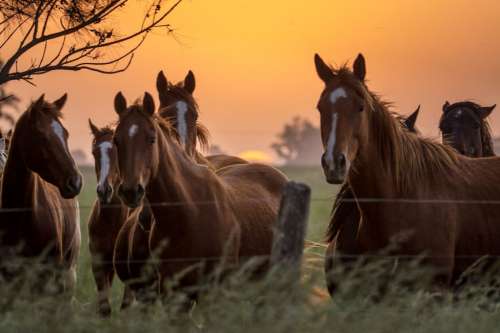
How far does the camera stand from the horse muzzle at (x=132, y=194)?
816cm

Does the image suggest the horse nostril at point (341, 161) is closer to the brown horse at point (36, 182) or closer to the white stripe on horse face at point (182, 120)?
the brown horse at point (36, 182)

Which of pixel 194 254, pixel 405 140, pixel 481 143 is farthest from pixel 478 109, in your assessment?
pixel 194 254

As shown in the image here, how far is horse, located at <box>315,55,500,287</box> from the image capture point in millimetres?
8016

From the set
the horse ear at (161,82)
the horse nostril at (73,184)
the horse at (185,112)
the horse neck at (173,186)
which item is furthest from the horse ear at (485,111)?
the horse nostril at (73,184)

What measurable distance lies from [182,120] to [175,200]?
2.64 meters

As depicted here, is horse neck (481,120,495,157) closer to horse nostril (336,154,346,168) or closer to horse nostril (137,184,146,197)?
horse nostril (336,154,346,168)

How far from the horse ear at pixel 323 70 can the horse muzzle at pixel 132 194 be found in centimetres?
174

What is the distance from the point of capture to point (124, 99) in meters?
9.09

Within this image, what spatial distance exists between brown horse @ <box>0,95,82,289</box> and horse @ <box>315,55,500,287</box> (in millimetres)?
2351

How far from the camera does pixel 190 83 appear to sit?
40.3 feet

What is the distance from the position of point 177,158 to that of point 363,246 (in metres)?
1.80

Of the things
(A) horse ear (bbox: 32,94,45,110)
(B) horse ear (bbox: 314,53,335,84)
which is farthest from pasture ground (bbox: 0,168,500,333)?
(A) horse ear (bbox: 32,94,45,110)

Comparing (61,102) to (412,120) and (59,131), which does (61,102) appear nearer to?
(59,131)

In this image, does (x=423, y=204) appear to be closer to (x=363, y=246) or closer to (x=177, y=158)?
(x=363, y=246)
